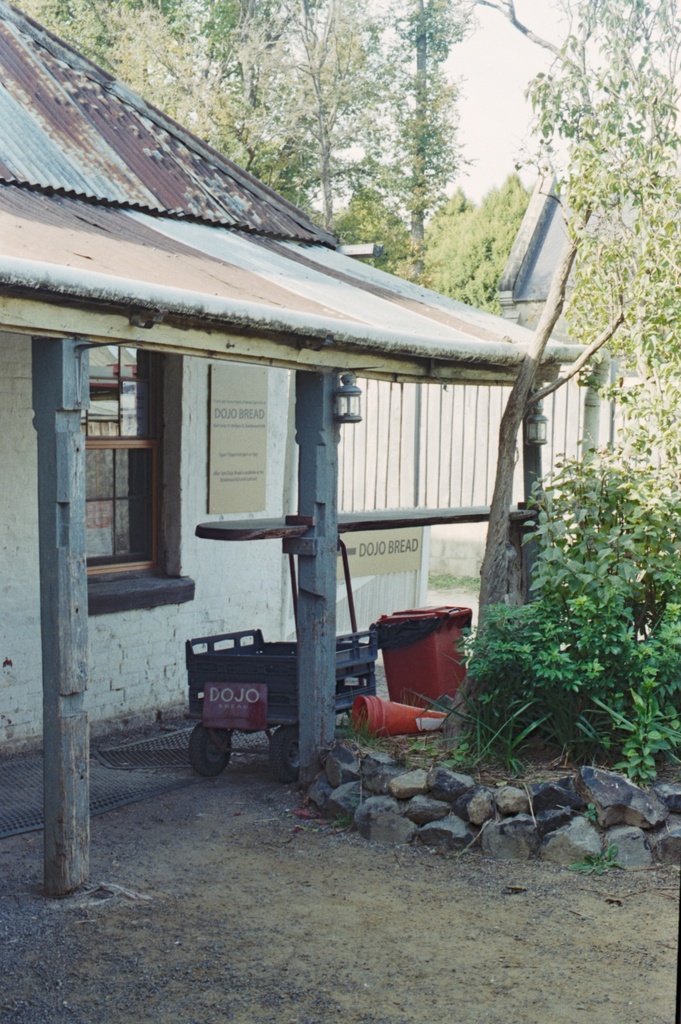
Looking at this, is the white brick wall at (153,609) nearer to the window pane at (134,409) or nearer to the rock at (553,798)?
the window pane at (134,409)

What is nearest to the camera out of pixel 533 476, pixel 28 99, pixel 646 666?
pixel 646 666

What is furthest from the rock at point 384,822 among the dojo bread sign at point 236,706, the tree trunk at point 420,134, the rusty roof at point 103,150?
the tree trunk at point 420,134

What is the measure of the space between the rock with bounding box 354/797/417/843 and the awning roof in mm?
2403

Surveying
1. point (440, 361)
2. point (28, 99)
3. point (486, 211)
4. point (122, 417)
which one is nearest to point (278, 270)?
point (440, 361)

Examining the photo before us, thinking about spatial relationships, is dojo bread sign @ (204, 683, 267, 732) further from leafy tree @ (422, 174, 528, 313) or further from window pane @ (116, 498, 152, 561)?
leafy tree @ (422, 174, 528, 313)

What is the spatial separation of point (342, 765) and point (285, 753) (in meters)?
0.68

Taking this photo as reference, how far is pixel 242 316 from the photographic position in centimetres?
569

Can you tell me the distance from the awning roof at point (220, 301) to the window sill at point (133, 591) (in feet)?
7.85

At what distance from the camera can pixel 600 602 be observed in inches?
257

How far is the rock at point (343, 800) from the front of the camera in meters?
6.42

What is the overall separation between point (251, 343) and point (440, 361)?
181 cm

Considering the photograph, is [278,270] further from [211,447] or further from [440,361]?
[211,447]

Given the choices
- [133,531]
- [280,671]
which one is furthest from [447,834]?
[133,531]

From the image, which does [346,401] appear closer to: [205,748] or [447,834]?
[205,748]
